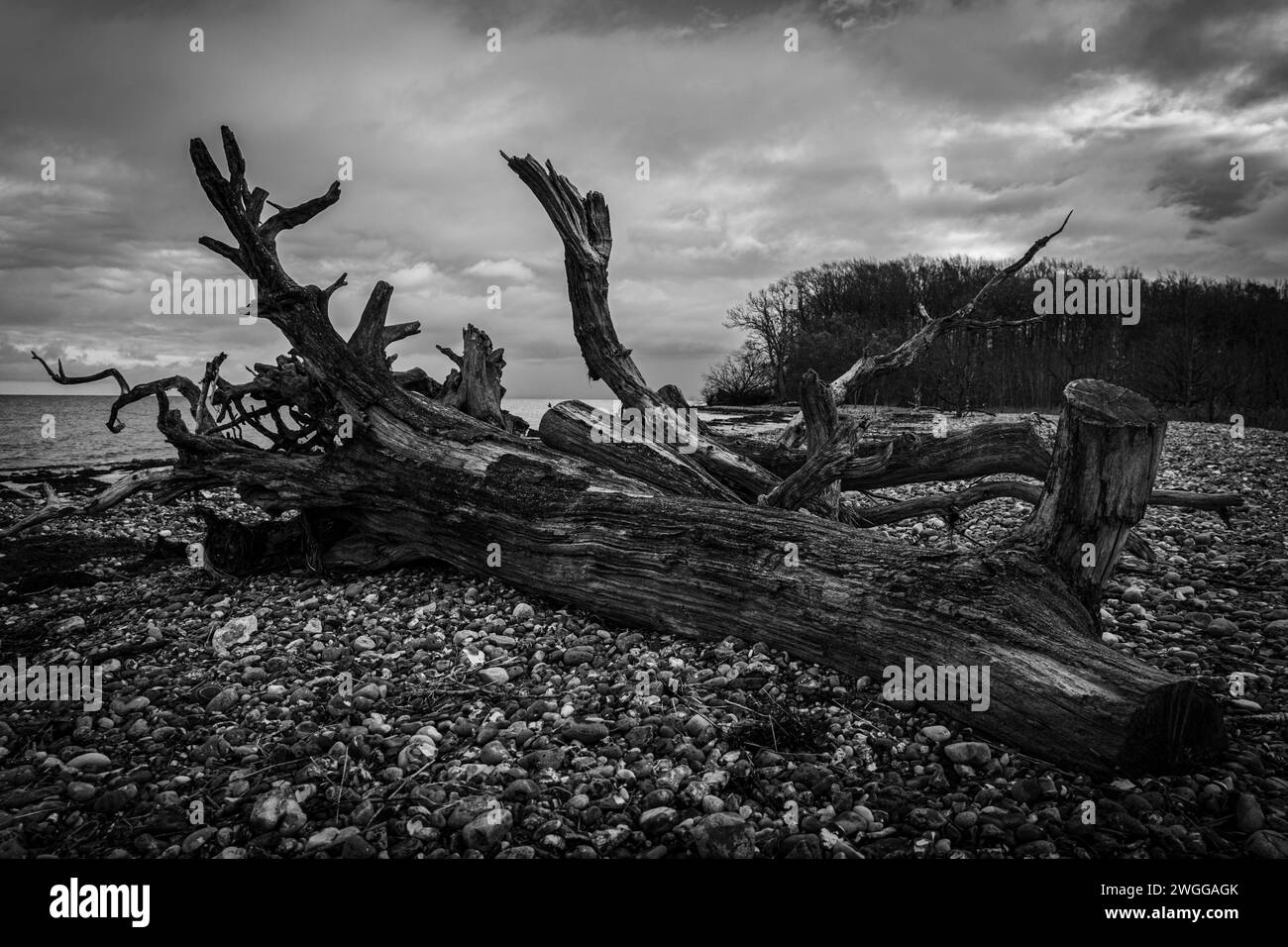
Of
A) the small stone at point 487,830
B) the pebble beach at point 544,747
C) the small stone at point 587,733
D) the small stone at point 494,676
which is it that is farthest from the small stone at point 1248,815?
the small stone at point 494,676

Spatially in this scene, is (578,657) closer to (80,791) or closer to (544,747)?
(544,747)

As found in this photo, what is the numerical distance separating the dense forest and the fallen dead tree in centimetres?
2314

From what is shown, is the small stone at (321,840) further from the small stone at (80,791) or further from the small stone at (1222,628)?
the small stone at (1222,628)

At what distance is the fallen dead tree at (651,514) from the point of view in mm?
4043

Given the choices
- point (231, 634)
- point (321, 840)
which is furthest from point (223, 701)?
point (321, 840)

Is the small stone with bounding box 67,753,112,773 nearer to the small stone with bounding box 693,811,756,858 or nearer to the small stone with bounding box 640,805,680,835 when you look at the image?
the small stone with bounding box 640,805,680,835

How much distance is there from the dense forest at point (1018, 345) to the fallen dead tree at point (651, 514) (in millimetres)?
23139

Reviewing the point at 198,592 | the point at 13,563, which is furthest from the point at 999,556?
the point at 13,563

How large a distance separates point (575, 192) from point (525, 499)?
4.23 metres

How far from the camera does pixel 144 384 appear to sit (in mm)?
8234

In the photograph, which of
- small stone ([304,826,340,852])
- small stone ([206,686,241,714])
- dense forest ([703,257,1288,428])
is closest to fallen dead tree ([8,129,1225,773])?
small stone ([206,686,241,714])

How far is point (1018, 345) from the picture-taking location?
48781 millimetres

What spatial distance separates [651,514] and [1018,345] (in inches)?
2004
